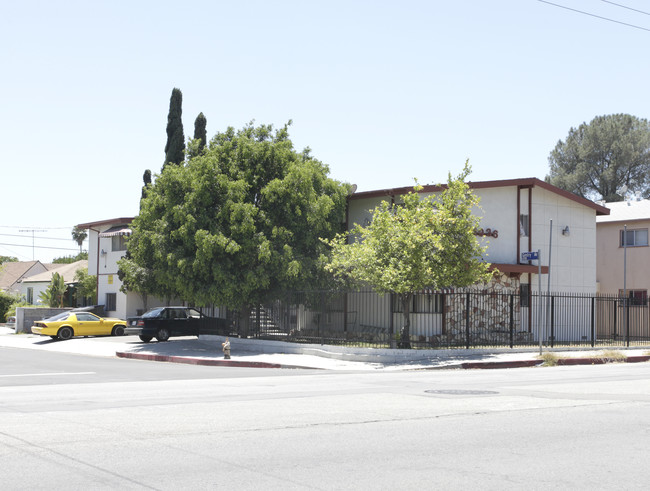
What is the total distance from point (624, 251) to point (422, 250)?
1929 centimetres

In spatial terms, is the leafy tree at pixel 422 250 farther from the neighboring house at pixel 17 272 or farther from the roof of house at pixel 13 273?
the roof of house at pixel 13 273

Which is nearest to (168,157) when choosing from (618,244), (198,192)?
(198,192)

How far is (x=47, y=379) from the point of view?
17438 mm

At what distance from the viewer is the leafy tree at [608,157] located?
6519 cm

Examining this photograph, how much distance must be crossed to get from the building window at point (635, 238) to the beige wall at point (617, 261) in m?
0.21

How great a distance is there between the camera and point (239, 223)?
87.6 ft

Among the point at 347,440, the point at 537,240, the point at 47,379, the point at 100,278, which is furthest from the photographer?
the point at 100,278

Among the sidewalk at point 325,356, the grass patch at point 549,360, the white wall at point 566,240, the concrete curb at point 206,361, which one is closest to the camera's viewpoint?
the sidewalk at point 325,356

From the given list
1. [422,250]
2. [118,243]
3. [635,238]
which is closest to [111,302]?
[118,243]

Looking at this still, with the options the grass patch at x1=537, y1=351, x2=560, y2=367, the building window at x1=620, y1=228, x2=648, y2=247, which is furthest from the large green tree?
the building window at x1=620, y1=228, x2=648, y2=247

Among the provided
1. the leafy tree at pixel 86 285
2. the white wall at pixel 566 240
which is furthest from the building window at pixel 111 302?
the white wall at pixel 566 240

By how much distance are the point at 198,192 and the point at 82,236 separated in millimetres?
89446

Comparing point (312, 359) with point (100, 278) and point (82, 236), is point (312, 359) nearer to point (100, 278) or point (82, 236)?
point (100, 278)

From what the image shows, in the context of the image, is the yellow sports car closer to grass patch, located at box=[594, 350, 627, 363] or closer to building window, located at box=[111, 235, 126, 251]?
building window, located at box=[111, 235, 126, 251]
